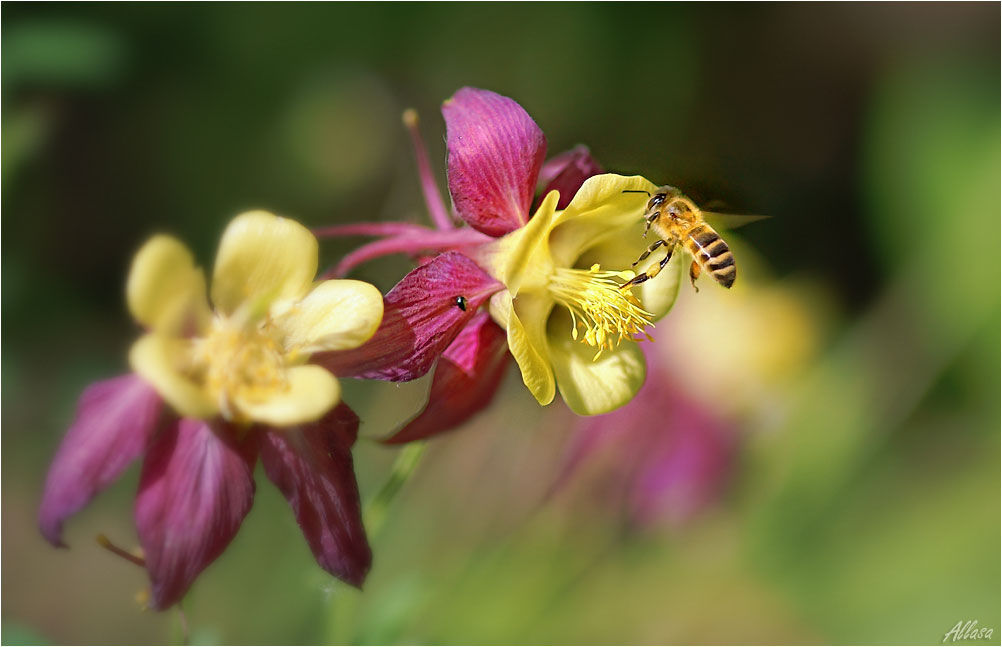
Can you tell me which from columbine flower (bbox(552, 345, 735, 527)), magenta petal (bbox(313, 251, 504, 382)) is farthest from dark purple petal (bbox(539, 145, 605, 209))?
columbine flower (bbox(552, 345, 735, 527))

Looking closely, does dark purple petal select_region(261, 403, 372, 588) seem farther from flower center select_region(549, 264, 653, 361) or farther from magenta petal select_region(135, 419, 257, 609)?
flower center select_region(549, 264, 653, 361)

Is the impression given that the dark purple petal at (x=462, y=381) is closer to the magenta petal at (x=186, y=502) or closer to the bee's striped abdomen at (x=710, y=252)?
the magenta petal at (x=186, y=502)

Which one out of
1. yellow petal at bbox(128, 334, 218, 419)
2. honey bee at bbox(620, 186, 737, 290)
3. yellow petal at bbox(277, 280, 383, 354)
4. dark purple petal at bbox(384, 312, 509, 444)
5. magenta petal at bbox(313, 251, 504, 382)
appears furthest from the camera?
honey bee at bbox(620, 186, 737, 290)

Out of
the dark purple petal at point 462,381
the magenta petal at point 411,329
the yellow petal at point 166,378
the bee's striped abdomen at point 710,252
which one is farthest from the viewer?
the bee's striped abdomen at point 710,252

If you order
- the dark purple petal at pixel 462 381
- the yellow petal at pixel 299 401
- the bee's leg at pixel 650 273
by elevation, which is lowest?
the dark purple petal at pixel 462 381

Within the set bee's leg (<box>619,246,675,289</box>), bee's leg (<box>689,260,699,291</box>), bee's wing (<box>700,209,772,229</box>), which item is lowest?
bee's leg (<box>689,260,699,291</box>)

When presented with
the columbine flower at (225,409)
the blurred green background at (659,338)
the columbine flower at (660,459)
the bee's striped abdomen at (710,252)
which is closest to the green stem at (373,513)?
the columbine flower at (225,409)
